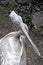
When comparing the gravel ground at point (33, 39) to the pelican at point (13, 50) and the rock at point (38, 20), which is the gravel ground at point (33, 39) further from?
the pelican at point (13, 50)

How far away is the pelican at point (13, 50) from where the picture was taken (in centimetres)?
301

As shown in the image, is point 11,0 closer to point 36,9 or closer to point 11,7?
point 11,7

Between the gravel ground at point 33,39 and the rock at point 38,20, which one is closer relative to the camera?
the gravel ground at point 33,39

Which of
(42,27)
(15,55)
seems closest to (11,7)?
(42,27)

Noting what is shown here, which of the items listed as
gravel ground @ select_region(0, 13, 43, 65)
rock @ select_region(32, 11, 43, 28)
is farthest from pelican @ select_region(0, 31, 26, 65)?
rock @ select_region(32, 11, 43, 28)

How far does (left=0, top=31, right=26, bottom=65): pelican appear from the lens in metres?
3.01

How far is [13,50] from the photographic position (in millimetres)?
3191

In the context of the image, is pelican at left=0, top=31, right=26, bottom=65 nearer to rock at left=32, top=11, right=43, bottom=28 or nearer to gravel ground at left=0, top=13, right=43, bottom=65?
gravel ground at left=0, top=13, right=43, bottom=65

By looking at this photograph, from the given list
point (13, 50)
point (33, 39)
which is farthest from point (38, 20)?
point (13, 50)

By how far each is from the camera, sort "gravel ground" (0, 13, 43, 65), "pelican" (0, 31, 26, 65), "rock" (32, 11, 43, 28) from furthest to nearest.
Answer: "rock" (32, 11, 43, 28) → "gravel ground" (0, 13, 43, 65) → "pelican" (0, 31, 26, 65)

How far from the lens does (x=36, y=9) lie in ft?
22.3

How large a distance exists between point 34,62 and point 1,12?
214cm

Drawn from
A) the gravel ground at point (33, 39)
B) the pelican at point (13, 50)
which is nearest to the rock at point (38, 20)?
the gravel ground at point (33, 39)

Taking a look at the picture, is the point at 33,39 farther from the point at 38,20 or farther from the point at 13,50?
the point at 13,50
